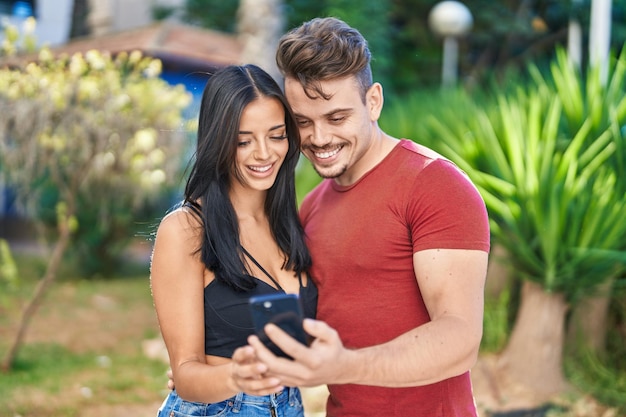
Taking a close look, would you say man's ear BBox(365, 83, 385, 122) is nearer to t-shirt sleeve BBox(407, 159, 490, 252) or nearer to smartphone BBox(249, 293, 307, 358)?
t-shirt sleeve BBox(407, 159, 490, 252)

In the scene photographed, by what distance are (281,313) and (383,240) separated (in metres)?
0.80

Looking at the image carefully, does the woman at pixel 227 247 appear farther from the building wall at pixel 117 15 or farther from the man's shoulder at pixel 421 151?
the building wall at pixel 117 15

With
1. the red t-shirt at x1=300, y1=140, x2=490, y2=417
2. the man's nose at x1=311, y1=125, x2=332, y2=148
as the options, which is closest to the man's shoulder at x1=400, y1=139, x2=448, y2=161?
the red t-shirt at x1=300, y1=140, x2=490, y2=417

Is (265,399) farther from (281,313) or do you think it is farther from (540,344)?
(540,344)

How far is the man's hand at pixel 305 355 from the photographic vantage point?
1.67m

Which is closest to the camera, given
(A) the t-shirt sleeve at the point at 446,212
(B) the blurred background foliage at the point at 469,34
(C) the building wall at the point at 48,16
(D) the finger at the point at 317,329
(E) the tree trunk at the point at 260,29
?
(D) the finger at the point at 317,329

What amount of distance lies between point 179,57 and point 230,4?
385cm

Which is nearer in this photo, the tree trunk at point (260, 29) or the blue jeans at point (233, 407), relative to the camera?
the blue jeans at point (233, 407)

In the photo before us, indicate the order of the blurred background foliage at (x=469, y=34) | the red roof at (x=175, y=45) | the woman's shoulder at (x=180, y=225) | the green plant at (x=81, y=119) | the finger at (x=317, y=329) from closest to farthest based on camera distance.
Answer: the finger at (x=317, y=329), the woman's shoulder at (x=180, y=225), the green plant at (x=81, y=119), the red roof at (x=175, y=45), the blurred background foliage at (x=469, y=34)

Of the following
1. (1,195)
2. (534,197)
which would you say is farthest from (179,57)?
(534,197)

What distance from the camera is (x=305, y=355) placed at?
1.67 metres

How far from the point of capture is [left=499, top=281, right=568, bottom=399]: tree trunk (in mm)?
5660

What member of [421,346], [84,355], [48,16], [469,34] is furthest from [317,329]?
[48,16]

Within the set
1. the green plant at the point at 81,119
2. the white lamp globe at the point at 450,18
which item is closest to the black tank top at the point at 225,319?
the green plant at the point at 81,119
